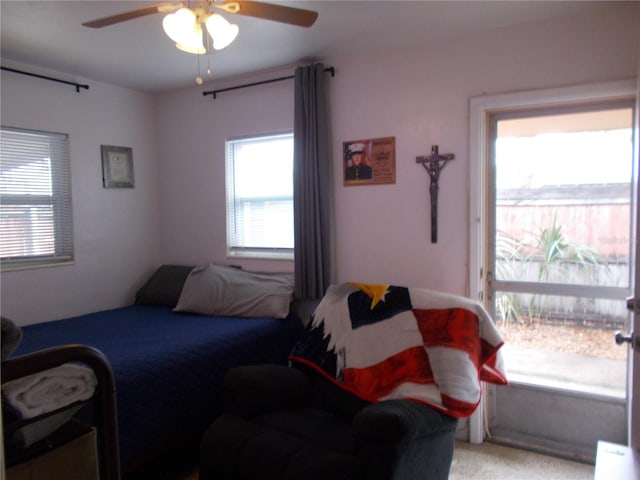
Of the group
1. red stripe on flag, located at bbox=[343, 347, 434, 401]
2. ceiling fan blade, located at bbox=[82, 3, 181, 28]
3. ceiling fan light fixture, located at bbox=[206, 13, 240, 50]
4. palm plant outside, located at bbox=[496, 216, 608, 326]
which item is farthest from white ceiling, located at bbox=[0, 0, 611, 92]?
red stripe on flag, located at bbox=[343, 347, 434, 401]

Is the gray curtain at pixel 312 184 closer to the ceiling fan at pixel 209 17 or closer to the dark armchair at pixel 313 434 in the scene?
the dark armchair at pixel 313 434

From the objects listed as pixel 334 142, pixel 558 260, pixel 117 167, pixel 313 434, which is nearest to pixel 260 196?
pixel 334 142

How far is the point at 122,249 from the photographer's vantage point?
12.0 feet

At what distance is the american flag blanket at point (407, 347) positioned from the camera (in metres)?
1.92

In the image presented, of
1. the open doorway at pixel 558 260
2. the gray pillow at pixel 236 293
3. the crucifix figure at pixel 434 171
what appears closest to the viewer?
the open doorway at pixel 558 260

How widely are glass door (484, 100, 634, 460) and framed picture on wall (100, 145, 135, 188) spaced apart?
9.61 ft

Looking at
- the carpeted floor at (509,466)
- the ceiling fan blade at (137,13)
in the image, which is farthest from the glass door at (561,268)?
the ceiling fan blade at (137,13)

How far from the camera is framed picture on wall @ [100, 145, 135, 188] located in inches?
138

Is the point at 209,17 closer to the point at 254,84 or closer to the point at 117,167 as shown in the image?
the point at 254,84

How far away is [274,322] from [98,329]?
1161 mm

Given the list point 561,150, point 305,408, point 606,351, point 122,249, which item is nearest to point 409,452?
point 305,408

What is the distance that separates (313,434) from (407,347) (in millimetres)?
623

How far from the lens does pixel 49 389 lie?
0.99 m

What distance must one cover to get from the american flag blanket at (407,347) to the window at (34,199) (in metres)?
2.15
